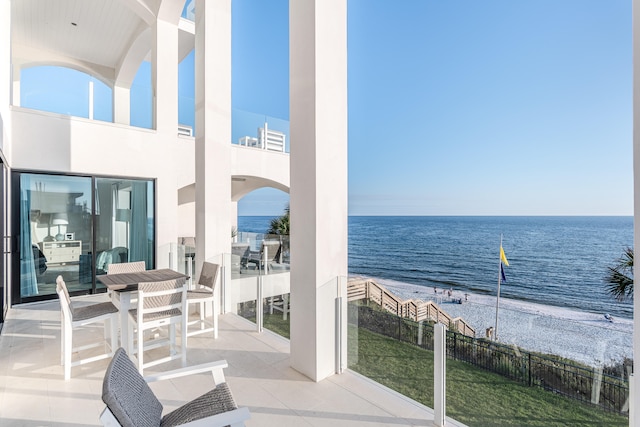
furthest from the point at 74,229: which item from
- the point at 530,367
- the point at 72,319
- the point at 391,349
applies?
the point at 530,367

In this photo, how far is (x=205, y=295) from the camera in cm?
398

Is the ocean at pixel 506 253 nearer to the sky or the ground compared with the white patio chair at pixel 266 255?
nearer to the ground

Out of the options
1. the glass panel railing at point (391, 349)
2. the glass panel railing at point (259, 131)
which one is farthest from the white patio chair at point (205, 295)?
the glass panel railing at point (259, 131)

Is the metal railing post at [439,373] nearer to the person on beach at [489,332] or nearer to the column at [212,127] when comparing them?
the person on beach at [489,332]

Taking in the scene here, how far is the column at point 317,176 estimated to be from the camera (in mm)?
2920

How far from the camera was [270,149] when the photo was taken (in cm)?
960

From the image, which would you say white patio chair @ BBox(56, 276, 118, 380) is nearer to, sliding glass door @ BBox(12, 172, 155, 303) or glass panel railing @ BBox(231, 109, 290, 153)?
sliding glass door @ BBox(12, 172, 155, 303)

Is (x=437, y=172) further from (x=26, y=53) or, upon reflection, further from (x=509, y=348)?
(x=509, y=348)

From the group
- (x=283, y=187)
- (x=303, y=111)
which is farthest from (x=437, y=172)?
(x=303, y=111)

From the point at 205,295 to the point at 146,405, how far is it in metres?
2.44

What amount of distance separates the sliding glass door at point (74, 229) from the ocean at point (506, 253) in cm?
2624

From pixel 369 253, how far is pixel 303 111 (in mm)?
37336

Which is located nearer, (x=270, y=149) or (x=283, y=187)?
(x=270, y=149)

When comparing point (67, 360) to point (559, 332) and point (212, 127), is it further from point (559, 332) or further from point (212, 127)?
point (559, 332)
